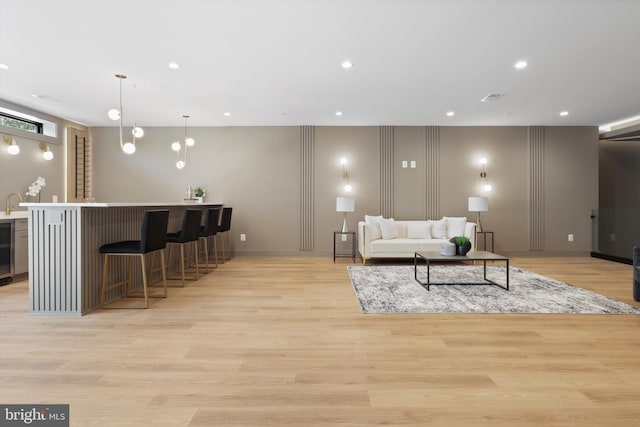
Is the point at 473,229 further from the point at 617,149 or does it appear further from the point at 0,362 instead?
the point at 0,362

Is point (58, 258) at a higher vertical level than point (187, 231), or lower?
lower

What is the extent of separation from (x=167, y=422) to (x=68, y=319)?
2083 millimetres

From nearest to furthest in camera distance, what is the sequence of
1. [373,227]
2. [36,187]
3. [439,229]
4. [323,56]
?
[323,56] < [36,187] < [373,227] < [439,229]

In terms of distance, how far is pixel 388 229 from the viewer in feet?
20.5

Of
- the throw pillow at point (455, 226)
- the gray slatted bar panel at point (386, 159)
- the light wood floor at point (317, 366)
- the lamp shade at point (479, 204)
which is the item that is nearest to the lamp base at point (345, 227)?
the gray slatted bar panel at point (386, 159)

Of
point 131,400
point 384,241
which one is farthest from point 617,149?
point 131,400

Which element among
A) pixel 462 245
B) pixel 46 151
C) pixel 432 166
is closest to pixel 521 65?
pixel 462 245

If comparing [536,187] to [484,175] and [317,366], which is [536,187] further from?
[317,366]

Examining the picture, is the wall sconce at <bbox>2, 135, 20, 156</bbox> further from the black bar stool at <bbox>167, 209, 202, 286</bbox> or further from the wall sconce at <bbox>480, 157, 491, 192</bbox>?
the wall sconce at <bbox>480, 157, 491, 192</bbox>

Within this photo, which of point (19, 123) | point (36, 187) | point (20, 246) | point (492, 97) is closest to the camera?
point (20, 246)

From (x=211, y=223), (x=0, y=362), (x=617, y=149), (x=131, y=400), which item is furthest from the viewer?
(x=617, y=149)

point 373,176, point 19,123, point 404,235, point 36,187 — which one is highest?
point 19,123

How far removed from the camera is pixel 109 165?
7.04 m

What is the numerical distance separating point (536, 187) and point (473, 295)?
4.32 meters
